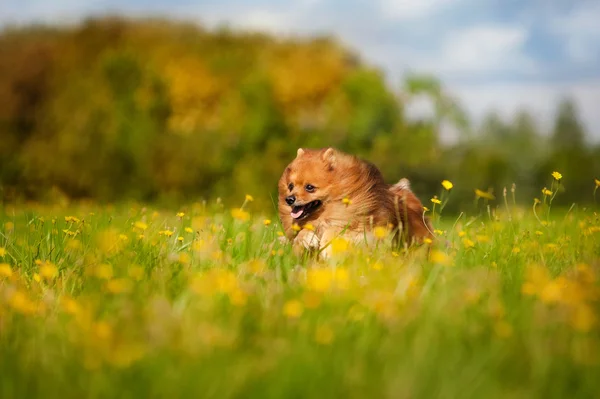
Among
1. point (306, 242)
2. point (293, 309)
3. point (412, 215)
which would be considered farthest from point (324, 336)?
point (412, 215)

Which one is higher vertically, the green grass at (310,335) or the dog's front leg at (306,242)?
the green grass at (310,335)

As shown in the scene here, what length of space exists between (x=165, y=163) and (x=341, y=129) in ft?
14.3

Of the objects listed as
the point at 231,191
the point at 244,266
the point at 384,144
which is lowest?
the point at 231,191

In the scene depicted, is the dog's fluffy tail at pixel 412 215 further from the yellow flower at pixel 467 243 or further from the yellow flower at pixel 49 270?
the yellow flower at pixel 49 270

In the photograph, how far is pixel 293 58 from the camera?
Result: 93.0 ft

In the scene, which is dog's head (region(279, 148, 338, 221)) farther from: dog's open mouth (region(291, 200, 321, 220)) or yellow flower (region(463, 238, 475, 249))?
yellow flower (region(463, 238, 475, 249))

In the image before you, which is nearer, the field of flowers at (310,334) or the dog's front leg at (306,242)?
the field of flowers at (310,334)

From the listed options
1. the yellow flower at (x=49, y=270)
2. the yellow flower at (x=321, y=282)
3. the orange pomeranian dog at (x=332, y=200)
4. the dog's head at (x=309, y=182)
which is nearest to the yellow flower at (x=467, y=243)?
the orange pomeranian dog at (x=332, y=200)

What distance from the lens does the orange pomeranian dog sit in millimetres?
5145

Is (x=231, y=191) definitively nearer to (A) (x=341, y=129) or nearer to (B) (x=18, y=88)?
(A) (x=341, y=129)

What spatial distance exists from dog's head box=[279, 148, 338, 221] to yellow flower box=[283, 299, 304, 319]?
6.19 ft

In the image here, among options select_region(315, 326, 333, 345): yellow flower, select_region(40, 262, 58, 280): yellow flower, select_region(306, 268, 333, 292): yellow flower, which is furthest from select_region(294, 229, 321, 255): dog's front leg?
select_region(315, 326, 333, 345): yellow flower

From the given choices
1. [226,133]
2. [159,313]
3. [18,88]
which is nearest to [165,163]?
[226,133]

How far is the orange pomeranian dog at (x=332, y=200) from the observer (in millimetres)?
5145
